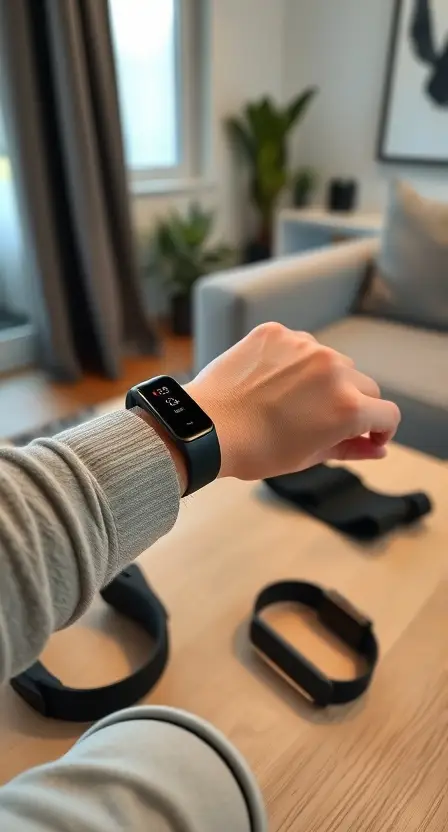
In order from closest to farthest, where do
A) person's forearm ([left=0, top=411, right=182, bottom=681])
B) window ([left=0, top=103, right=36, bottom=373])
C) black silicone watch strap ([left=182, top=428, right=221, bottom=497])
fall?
person's forearm ([left=0, top=411, right=182, bottom=681])
black silicone watch strap ([left=182, top=428, right=221, bottom=497])
window ([left=0, top=103, right=36, bottom=373])

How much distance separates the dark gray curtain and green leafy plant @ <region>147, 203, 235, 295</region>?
285mm

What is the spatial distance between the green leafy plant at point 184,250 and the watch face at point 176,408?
2.17m

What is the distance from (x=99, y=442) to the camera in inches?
17.1

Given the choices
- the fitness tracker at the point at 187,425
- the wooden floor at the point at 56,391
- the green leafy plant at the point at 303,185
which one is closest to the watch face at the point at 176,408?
the fitness tracker at the point at 187,425

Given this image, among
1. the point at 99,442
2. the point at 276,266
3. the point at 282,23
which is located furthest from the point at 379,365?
the point at 282,23

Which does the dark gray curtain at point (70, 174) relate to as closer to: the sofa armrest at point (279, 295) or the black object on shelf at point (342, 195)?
the sofa armrest at point (279, 295)

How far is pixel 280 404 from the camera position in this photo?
1.84 feet

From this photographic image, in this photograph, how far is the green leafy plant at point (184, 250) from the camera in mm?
2586

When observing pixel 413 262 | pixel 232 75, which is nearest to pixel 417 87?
pixel 232 75

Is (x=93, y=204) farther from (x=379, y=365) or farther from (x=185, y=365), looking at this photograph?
(x=379, y=365)

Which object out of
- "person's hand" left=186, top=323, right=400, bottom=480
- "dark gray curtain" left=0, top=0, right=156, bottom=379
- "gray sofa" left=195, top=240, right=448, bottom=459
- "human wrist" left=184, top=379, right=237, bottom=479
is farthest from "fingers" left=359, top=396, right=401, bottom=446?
"dark gray curtain" left=0, top=0, right=156, bottom=379

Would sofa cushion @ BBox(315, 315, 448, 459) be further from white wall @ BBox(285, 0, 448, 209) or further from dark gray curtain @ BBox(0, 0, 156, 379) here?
white wall @ BBox(285, 0, 448, 209)

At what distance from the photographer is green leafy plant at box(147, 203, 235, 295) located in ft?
8.48

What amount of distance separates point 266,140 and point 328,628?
268 centimetres
